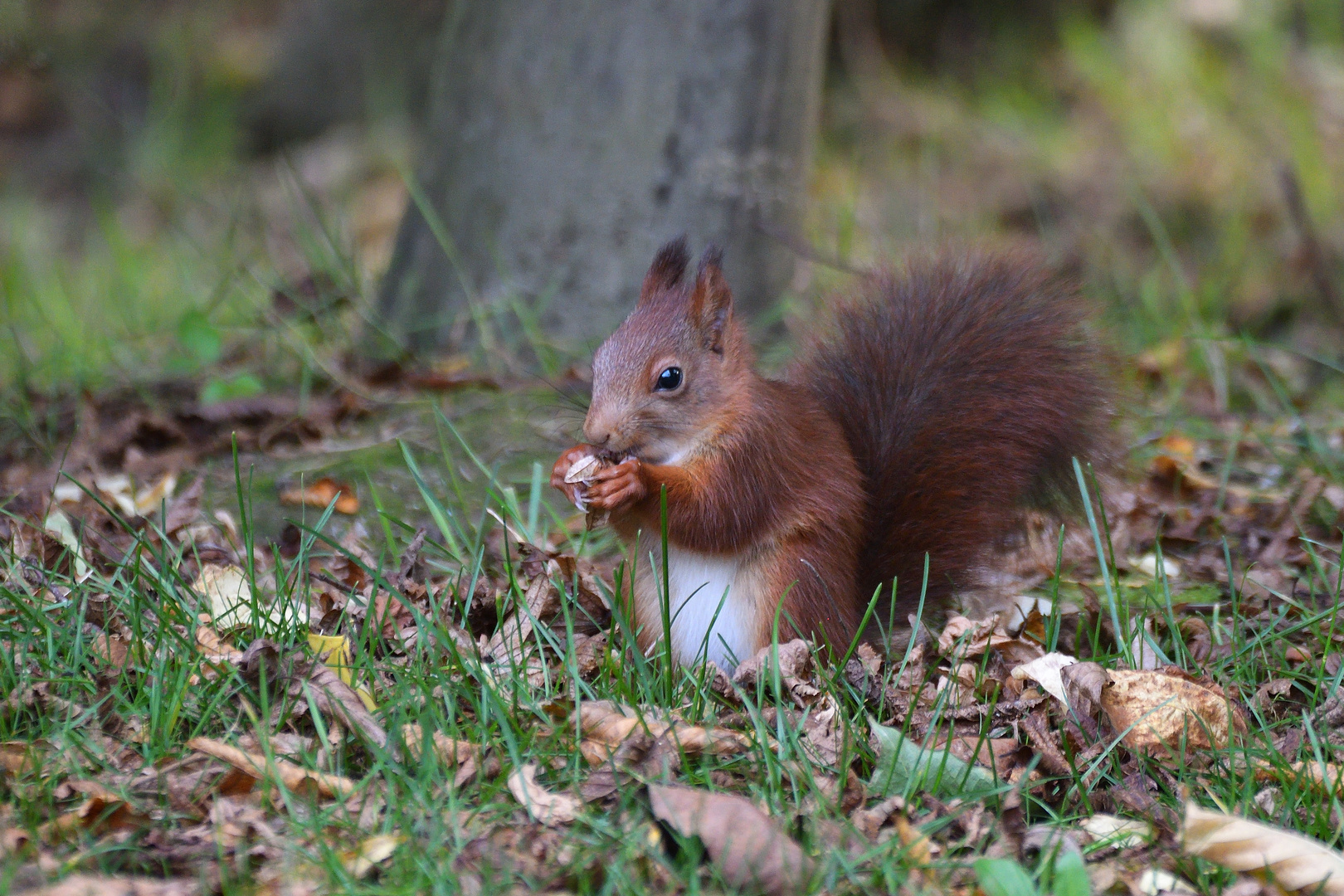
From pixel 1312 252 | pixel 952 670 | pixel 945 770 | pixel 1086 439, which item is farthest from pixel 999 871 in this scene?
pixel 1312 252

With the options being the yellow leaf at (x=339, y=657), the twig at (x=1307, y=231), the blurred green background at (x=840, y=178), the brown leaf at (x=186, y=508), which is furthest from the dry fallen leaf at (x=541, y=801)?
the twig at (x=1307, y=231)

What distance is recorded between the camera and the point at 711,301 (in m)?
2.01

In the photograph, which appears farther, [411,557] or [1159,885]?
[411,557]

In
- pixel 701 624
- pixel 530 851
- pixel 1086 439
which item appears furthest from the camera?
pixel 1086 439

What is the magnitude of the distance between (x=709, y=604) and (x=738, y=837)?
569mm

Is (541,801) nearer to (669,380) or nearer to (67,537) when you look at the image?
(669,380)

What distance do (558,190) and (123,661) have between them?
6.55ft

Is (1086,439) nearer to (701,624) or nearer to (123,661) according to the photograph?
(701,624)

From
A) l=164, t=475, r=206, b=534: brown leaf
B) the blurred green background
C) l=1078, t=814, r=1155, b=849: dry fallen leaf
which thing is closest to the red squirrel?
the blurred green background

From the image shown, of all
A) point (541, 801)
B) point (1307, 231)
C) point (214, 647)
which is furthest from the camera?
point (1307, 231)

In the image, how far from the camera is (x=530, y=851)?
146 cm

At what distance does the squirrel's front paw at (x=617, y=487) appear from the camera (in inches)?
71.0

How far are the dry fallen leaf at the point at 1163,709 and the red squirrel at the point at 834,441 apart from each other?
0.34 meters

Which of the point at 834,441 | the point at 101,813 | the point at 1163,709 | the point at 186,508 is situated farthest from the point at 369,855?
the point at 186,508
